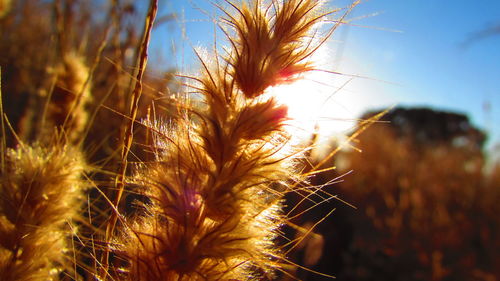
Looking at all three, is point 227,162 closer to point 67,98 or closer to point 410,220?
point 67,98

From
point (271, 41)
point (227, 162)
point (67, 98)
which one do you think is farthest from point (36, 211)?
point (67, 98)

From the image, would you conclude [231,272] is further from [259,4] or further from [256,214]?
[259,4]

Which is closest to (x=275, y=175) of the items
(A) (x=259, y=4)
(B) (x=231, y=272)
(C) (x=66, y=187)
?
(B) (x=231, y=272)

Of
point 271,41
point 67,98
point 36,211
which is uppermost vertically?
point 271,41

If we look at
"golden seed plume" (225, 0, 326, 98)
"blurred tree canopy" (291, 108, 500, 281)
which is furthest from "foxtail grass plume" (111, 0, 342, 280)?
"blurred tree canopy" (291, 108, 500, 281)

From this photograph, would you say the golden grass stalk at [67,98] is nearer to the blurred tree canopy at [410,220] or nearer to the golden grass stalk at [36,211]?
the golden grass stalk at [36,211]

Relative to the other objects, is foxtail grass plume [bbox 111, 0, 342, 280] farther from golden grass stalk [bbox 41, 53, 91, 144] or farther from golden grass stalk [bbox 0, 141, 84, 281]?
golden grass stalk [bbox 41, 53, 91, 144]
